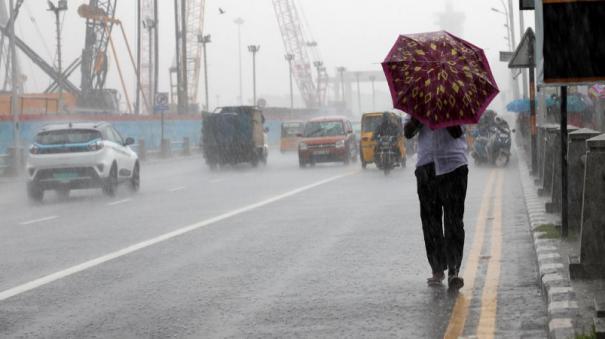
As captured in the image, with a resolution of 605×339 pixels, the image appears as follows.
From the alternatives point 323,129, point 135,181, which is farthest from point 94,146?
point 323,129

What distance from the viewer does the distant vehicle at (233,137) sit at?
40.4 meters

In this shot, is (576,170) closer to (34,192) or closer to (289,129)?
(34,192)

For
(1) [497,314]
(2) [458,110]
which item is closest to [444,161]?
(2) [458,110]

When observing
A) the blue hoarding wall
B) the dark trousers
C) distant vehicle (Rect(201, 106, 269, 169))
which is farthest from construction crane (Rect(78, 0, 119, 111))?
the dark trousers

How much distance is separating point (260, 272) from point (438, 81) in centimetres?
295

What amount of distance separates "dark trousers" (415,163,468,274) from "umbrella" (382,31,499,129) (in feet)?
1.65

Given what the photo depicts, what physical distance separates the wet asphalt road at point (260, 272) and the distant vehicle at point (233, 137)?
18.9 meters

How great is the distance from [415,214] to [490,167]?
54.6 ft

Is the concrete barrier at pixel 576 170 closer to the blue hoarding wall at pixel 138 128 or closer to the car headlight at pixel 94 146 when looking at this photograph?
the car headlight at pixel 94 146

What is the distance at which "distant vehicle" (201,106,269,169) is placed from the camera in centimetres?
4041

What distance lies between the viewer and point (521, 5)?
1274 cm

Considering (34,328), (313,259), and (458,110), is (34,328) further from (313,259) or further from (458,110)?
(313,259)

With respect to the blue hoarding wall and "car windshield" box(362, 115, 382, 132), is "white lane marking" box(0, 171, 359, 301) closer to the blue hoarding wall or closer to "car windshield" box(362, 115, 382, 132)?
"car windshield" box(362, 115, 382, 132)

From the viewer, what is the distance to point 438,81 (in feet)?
28.5
